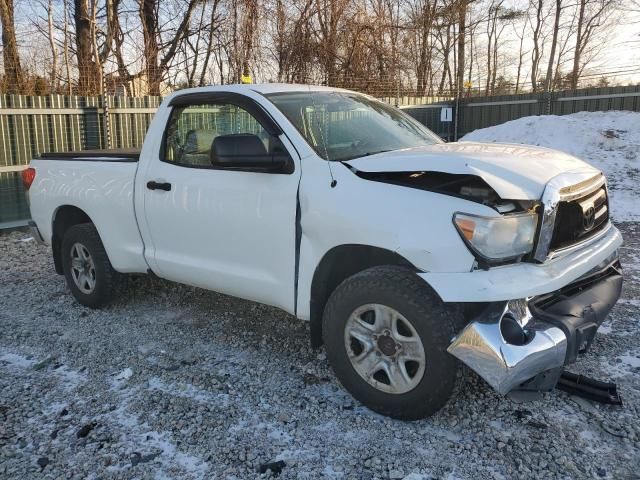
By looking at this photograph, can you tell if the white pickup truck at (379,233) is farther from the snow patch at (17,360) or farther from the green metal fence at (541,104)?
the green metal fence at (541,104)

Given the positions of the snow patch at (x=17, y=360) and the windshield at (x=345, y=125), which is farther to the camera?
the snow patch at (x=17, y=360)

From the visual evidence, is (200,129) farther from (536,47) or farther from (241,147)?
(536,47)

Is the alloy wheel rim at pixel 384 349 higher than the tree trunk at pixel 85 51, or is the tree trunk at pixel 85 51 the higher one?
the tree trunk at pixel 85 51

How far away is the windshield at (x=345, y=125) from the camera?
372cm

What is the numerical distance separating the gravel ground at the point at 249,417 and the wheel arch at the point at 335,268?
19.1 inches

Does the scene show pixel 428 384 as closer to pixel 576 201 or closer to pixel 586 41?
pixel 576 201

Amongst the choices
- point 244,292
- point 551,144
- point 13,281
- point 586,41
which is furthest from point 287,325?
point 586,41

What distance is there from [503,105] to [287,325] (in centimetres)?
1507

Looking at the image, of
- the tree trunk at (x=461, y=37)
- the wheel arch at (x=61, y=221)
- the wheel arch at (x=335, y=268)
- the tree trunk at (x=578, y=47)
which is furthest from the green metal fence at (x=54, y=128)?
the tree trunk at (x=578, y=47)

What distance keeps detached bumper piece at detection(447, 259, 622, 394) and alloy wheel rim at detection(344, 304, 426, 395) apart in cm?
29

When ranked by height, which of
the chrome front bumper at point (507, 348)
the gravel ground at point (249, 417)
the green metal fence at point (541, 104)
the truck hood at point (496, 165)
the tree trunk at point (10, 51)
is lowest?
the gravel ground at point (249, 417)

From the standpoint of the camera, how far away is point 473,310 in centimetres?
306

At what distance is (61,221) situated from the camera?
5.47 meters

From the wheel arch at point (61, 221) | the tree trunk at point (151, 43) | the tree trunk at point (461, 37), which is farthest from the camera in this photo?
the tree trunk at point (461, 37)
